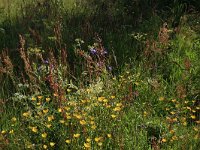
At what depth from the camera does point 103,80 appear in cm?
408

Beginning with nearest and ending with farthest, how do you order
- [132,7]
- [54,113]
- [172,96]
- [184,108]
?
1. [54,113]
2. [184,108]
3. [172,96]
4. [132,7]

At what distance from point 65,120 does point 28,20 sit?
288 centimetres

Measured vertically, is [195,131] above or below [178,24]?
below

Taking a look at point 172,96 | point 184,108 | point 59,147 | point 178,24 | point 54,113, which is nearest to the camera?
point 59,147

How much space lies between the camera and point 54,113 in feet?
11.2

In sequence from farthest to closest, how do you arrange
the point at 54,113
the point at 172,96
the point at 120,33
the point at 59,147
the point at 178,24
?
1. the point at 178,24
2. the point at 120,33
3. the point at 172,96
4. the point at 54,113
5. the point at 59,147

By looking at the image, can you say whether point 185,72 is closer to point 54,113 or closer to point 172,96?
point 172,96

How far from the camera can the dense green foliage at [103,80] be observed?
10.6ft

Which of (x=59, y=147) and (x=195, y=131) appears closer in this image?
(x=59, y=147)

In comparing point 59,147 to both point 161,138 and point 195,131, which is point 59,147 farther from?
point 195,131

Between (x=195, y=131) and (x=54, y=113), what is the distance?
120 centimetres

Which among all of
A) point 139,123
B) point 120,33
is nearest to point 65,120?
point 139,123

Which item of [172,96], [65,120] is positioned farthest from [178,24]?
[65,120]

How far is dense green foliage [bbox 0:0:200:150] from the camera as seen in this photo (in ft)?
10.6
